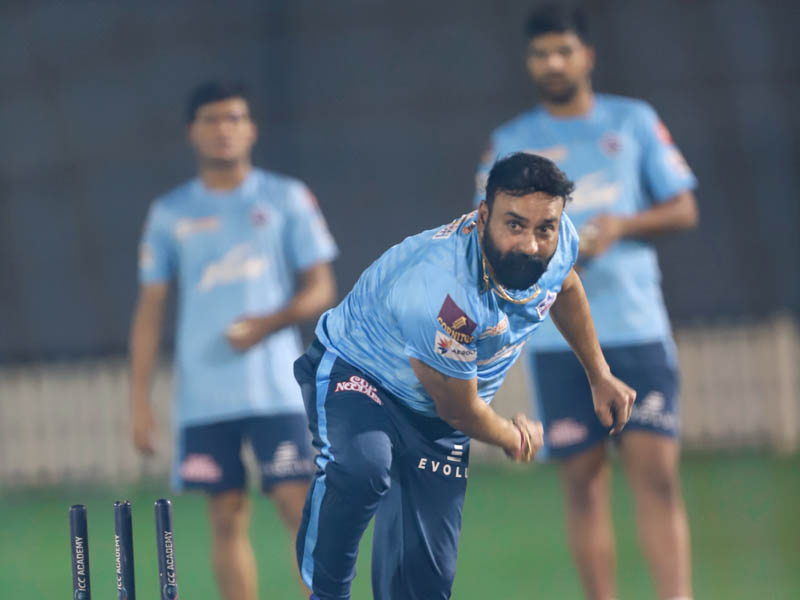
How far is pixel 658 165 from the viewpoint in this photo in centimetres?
497

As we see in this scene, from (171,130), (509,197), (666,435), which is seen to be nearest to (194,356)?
(666,435)

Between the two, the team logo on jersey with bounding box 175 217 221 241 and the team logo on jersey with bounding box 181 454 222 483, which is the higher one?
the team logo on jersey with bounding box 175 217 221 241

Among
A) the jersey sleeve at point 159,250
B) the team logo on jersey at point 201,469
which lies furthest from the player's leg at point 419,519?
the jersey sleeve at point 159,250

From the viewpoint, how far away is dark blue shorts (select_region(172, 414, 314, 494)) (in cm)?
493

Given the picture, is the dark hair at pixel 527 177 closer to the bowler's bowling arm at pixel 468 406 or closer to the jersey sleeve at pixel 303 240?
the bowler's bowling arm at pixel 468 406

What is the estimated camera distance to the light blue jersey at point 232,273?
16.6 ft

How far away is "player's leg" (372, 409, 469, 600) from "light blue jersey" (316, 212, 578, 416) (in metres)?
0.12

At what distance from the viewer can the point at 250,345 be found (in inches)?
198

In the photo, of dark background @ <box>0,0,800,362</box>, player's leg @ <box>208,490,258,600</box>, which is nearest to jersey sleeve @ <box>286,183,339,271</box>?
player's leg @ <box>208,490,258,600</box>

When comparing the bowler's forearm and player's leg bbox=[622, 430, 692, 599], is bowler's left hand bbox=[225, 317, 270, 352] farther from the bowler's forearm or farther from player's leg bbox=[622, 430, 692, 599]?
the bowler's forearm

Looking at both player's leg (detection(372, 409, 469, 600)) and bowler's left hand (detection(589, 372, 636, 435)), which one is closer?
bowler's left hand (detection(589, 372, 636, 435))

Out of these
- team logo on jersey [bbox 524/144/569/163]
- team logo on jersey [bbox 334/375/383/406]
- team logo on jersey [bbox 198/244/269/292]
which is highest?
team logo on jersey [bbox 524/144/569/163]

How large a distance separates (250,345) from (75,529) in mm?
1427

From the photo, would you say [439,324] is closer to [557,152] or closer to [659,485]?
[659,485]
